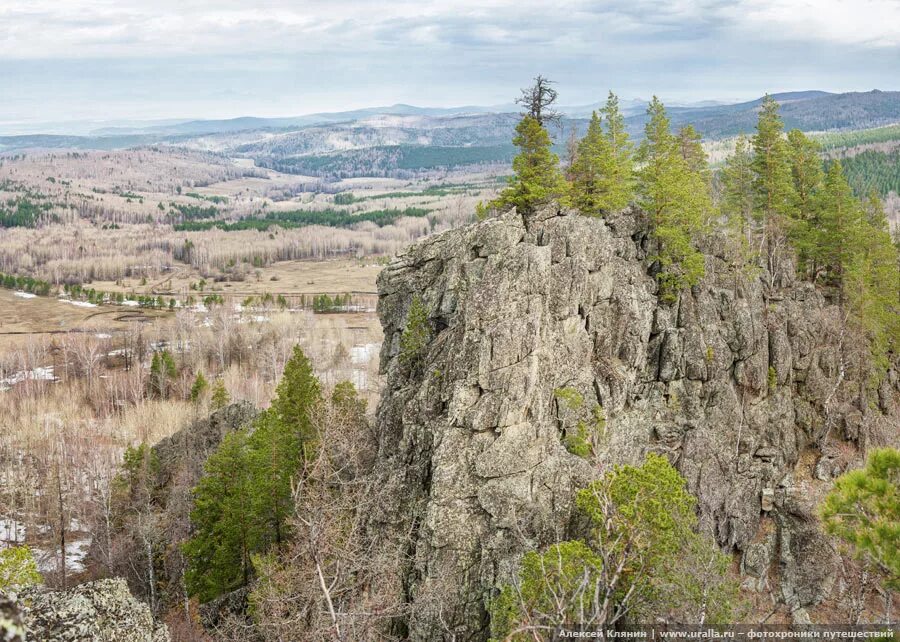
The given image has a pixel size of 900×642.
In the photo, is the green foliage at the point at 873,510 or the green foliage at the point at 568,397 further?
the green foliage at the point at 568,397

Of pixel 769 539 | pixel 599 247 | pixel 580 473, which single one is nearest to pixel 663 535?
pixel 580 473

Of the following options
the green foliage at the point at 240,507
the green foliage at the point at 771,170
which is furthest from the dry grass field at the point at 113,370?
the green foliage at the point at 771,170

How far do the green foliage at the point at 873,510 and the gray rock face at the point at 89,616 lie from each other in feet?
61.1

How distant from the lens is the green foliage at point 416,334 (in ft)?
121

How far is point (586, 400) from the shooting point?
34.6m

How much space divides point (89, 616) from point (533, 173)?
107ft

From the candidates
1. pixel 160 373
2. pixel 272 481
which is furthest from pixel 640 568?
pixel 160 373

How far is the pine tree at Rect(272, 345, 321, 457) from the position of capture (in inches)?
1726

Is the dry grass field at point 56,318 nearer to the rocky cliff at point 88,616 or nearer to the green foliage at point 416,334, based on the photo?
A: the green foliage at point 416,334

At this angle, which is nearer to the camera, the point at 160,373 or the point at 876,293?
the point at 876,293

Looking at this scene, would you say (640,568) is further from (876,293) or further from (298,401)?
(876,293)

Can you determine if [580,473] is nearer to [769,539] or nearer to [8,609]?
[769,539]

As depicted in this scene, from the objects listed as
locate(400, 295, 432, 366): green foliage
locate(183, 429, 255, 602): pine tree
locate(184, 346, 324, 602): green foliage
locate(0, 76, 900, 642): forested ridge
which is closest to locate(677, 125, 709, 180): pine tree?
locate(0, 76, 900, 642): forested ridge

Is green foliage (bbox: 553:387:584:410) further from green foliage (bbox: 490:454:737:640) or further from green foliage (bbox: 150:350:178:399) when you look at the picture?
green foliage (bbox: 150:350:178:399)
